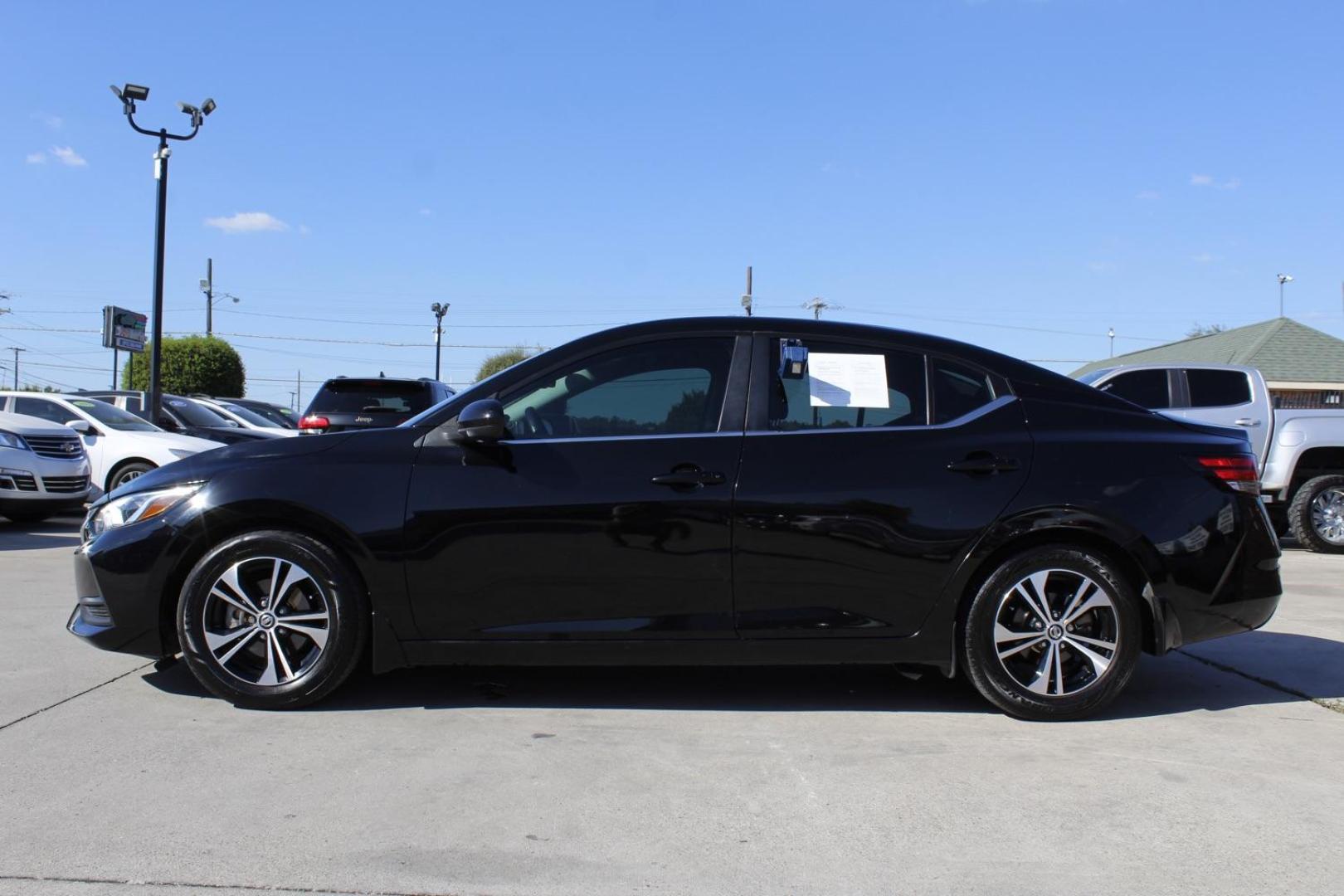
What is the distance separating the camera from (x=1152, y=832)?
3.26 m

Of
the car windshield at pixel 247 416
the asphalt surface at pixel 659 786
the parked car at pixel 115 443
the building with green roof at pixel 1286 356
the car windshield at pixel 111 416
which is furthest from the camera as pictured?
the building with green roof at pixel 1286 356

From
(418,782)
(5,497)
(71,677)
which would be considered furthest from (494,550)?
(5,497)

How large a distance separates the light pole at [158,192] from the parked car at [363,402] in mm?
6584

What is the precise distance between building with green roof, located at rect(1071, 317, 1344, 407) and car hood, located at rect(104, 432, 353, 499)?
2786 cm

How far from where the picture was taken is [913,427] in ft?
14.6

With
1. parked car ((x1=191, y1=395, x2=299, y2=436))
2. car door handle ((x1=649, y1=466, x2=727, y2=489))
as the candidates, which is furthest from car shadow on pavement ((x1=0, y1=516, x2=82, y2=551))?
car door handle ((x1=649, y1=466, x2=727, y2=489))

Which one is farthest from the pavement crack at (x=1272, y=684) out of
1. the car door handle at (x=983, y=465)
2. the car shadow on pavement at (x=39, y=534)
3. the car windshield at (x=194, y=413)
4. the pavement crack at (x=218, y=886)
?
the car windshield at (x=194, y=413)

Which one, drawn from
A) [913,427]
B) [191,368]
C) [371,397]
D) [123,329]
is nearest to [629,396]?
[913,427]

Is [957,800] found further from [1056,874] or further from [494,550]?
[494,550]

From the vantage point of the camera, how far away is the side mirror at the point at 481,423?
4.20m

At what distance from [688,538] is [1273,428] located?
32.0 feet

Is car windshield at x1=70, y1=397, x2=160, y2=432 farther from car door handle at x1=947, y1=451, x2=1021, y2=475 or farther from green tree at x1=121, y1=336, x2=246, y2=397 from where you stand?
green tree at x1=121, y1=336, x2=246, y2=397

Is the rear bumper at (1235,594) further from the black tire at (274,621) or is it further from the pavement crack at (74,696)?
the pavement crack at (74,696)

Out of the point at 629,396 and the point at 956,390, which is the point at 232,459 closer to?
the point at 629,396
